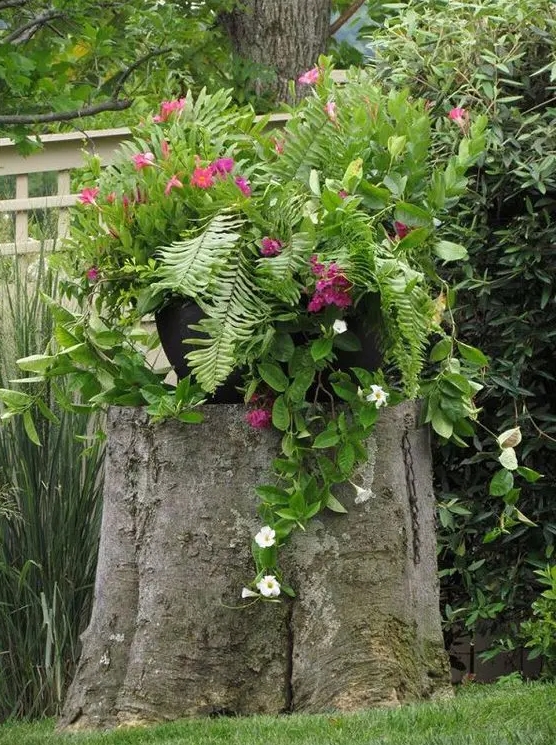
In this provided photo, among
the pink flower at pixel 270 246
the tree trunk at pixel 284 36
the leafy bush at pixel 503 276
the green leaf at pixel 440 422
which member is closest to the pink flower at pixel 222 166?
the pink flower at pixel 270 246

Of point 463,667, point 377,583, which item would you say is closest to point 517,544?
point 463,667

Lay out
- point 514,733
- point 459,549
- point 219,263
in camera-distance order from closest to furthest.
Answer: point 514,733
point 219,263
point 459,549

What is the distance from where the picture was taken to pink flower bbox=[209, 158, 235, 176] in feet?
11.1

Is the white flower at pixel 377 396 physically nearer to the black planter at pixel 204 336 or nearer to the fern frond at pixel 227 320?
the black planter at pixel 204 336

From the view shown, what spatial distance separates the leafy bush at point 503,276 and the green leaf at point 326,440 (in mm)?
1268

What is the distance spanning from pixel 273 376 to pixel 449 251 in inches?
25.4

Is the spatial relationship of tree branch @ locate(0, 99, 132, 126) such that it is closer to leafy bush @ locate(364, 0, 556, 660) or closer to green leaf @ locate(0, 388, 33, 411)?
leafy bush @ locate(364, 0, 556, 660)

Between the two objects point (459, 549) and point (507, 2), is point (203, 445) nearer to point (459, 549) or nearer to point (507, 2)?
point (459, 549)

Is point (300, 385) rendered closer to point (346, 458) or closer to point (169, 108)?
point (346, 458)

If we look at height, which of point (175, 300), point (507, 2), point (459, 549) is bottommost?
point (459, 549)

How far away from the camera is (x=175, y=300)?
3.48 metres

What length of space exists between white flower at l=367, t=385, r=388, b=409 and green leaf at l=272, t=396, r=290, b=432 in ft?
0.75

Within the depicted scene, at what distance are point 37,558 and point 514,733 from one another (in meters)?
2.15

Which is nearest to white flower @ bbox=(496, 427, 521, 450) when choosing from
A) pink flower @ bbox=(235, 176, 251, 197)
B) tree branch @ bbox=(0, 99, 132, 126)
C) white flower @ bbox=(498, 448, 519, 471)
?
white flower @ bbox=(498, 448, 519, 471)
